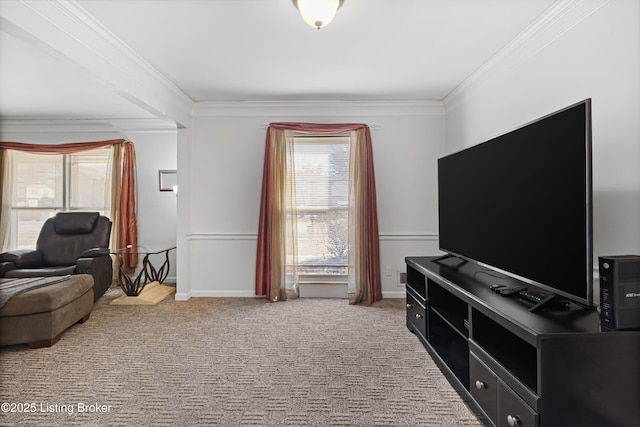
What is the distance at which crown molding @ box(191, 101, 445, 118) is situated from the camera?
4.19m

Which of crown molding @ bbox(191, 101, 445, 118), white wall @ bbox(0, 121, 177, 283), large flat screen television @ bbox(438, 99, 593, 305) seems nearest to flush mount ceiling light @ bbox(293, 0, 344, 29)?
large flat screen television @ bbox(438, 99, 593, 305)

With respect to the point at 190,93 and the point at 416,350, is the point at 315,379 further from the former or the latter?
the point at 190,93

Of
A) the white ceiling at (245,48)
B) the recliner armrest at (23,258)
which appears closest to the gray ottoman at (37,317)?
the recliner armrest at (23,258)

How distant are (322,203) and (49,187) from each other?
13.7ft

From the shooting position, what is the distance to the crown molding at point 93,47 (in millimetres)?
1908

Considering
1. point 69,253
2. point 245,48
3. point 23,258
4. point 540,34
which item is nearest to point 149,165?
point 69,253

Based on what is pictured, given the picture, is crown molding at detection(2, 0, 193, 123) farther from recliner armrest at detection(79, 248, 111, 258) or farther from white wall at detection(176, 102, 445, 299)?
recliner armrest at detection(79, 248, 111, 258)

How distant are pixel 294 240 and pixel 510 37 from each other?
2901 millimetres

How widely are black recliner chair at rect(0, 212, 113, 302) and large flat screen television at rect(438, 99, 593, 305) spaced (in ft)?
13.1

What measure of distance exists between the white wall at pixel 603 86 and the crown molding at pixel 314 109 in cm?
162

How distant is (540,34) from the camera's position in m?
2.38

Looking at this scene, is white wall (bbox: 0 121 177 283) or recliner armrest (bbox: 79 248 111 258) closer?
recliner armrest (bbox: 79 248 111 258)

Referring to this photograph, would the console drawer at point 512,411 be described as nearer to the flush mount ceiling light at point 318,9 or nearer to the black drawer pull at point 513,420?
the black drawer pull at point 513,420

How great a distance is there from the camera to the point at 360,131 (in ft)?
13.6
